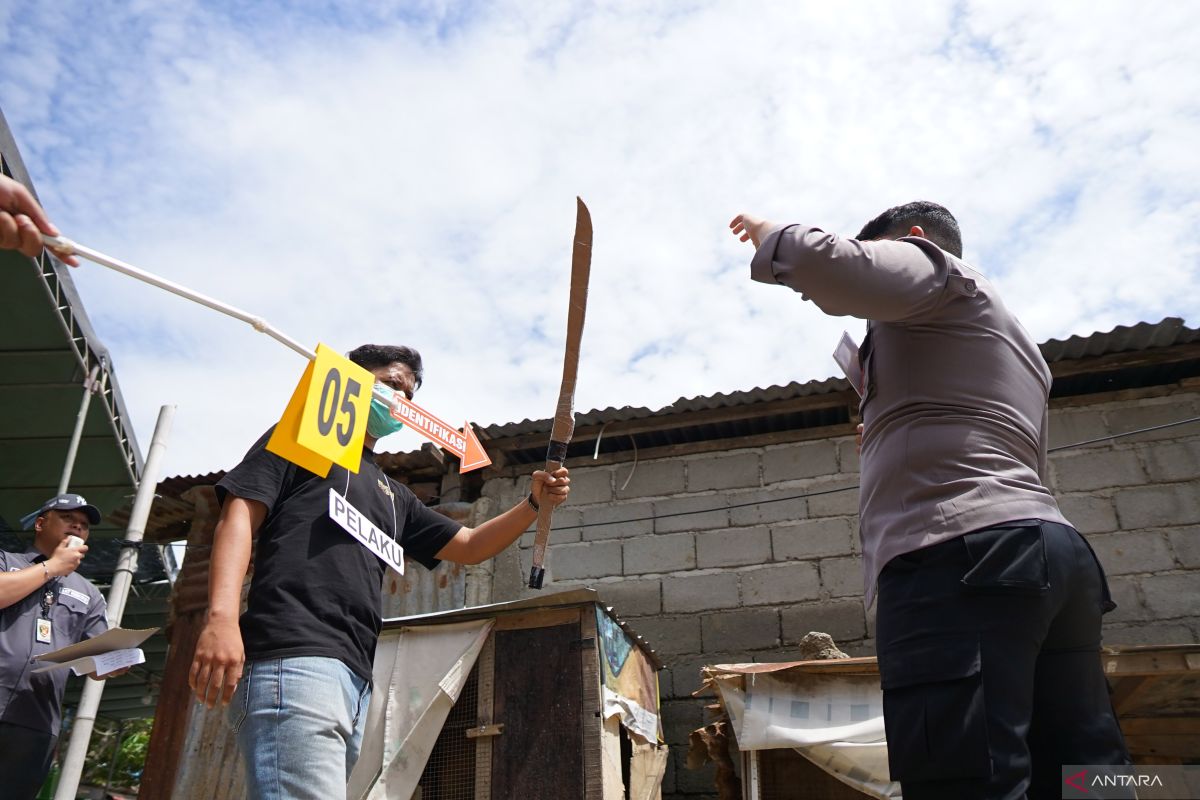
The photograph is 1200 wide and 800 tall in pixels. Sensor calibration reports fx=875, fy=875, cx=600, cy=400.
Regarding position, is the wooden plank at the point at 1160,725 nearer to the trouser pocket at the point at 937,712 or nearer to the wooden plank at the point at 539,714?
the wooden plank at the point at 539,714

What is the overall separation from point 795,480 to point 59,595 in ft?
15.4

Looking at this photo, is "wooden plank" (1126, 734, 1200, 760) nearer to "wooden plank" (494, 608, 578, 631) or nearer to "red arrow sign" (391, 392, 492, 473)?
"wooden plank" (494, 608, 578, 631)

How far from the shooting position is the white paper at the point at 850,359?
2076 mm

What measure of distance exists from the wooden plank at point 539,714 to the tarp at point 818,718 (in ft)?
3.03

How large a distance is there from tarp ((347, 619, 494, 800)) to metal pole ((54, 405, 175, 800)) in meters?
2.20

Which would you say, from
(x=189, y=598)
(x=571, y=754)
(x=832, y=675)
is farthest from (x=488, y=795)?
(x=189, y=598)

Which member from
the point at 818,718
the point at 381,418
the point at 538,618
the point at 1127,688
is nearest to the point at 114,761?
the point at 538,618

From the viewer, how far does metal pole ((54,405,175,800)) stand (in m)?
5.78

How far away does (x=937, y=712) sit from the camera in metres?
1.47

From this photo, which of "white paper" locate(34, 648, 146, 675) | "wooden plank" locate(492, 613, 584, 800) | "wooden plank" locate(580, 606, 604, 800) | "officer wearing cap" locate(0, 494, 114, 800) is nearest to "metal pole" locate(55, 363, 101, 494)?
"officer wearing cap" locate(0, 494, 114, 800)

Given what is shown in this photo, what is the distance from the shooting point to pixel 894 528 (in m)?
1.72

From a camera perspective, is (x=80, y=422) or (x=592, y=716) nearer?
(x=592, y=716)

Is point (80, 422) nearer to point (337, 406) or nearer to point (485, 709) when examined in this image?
point (485, 709)

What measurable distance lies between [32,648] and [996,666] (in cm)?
383
